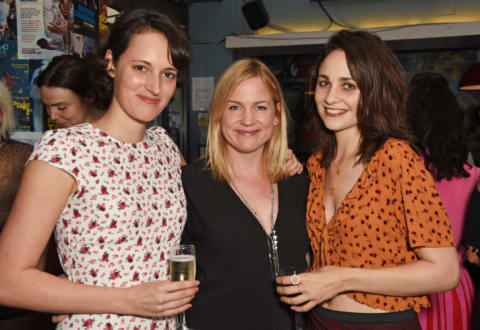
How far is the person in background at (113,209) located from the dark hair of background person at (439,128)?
5.31 ft

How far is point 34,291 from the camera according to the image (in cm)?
118

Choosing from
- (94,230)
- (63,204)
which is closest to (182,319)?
(94,230)

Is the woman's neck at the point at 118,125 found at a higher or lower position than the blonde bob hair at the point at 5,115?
lower

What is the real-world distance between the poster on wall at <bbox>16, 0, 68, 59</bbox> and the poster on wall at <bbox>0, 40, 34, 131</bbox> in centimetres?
5

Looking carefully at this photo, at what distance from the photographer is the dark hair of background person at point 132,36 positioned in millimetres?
1413

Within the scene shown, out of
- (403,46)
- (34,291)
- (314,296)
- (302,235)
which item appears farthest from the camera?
(403,46)

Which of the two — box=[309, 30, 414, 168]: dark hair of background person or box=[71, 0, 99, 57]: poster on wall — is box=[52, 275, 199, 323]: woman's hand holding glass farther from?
box=[71, 0, 99, 57]: poster on wall

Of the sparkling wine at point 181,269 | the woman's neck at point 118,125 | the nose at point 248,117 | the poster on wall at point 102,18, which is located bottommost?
the sparkling wine at point 181,269

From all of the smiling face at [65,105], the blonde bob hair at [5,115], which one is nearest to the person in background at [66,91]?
the smiling face at [65,105]

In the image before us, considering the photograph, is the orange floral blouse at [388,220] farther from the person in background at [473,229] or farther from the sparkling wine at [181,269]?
the person in background at [473,229]

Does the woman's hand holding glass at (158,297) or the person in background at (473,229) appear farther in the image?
the person in background at (473,229)

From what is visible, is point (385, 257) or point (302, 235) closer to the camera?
point (385, 257)

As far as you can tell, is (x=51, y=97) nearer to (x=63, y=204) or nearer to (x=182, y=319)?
(x=63, y=204)

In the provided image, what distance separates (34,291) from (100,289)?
0.56 ft
